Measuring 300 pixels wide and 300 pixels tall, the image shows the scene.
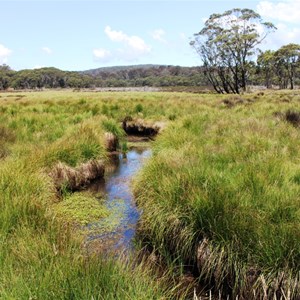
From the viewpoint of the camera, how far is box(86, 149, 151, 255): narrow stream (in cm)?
598

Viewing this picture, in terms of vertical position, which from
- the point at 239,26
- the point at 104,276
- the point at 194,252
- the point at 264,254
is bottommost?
the point at 194,252

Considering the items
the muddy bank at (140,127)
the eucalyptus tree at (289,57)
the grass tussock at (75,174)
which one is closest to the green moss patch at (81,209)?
the grass tussock at (75,174)

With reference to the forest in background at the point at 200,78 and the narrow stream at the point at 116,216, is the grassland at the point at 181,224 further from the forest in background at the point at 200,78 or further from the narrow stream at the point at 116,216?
the forest in background at the point at 200,78

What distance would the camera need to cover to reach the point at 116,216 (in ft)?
24.2

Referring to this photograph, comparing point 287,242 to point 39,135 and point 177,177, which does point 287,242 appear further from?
point 39,135

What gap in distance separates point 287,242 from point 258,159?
3.18 metres

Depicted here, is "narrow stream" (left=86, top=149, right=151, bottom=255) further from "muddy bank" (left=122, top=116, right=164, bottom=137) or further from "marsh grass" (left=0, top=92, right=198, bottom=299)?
"muddy bank" (left=122, top=116, right=164, bottom=137)

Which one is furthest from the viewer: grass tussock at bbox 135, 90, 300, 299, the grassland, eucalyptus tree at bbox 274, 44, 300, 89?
eucalyptus tree at bbox 274, 44, 300, 89

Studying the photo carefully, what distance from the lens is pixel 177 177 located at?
243 inches

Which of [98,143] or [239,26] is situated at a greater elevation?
[239,26]

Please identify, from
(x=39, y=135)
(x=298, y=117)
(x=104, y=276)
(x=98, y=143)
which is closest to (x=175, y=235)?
(x=104, y=276)

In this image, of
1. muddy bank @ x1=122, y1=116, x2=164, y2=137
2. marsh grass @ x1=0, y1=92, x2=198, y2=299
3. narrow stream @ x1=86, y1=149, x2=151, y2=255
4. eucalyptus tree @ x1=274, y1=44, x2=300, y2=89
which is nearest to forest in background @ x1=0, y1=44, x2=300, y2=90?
eucalyptus tree @ x1=274, y1=44, x2=300, y2=89

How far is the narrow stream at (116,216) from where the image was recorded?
5.98 meters

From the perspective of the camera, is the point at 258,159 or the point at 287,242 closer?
the point at 287,242
